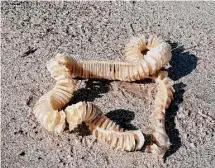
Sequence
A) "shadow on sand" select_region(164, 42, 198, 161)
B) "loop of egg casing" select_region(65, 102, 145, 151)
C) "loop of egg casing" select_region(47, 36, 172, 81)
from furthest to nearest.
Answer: "loop of egg casing" select_region(47, 36, 172, 81), "shadow on sand" select_region(164, 42, 198, 161), "loop of egg casing" select_region(65, 102, 145, 151)

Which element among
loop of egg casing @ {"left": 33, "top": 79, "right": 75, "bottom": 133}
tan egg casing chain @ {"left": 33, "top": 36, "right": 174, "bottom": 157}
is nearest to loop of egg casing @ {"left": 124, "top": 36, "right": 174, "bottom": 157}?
tan egg casing chain @ {"left": 33, "top": 36, "right": 174, "bottom": 157}

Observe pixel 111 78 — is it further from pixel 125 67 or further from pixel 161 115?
pixel 161 115

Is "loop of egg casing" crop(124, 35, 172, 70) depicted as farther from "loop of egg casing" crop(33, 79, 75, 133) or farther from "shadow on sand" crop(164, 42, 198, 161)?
"loop of egg casing" crop(33, 79, 75, 133)

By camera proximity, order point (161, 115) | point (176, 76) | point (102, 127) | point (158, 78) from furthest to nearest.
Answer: point (176, 76), point (158, 78), point (161, 115), point (102, 127)

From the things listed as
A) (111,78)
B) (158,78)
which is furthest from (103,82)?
(158,78)

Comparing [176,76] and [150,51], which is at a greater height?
[150,51]

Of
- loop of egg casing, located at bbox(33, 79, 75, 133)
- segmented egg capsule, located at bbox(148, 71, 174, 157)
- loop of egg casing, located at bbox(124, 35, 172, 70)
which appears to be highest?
loop of egg casing, located at bbox(124, 35, 172, 70)

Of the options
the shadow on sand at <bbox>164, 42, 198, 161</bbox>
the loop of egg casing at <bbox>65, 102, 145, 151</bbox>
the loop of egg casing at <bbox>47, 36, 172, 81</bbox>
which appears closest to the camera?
the loop of egg casing at <bbox>65, 102, 145, 151</bbox>

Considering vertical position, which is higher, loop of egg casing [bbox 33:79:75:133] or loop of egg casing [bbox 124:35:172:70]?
loop of egg casing [bbox 124:35:172:70]

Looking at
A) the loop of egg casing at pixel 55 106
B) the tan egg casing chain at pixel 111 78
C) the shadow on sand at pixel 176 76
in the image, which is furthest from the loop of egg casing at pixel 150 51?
the loop of egg casing at pixel 55 106

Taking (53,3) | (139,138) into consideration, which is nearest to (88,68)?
(139,138)
